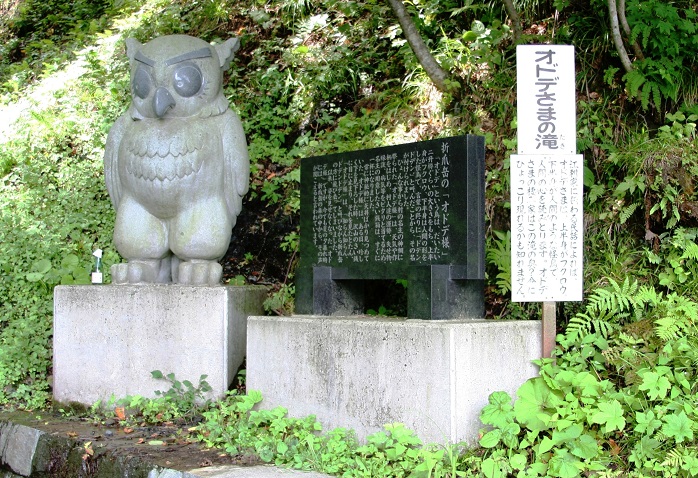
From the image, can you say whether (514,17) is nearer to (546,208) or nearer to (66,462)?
(546,208)

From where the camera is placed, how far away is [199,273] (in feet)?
18.8

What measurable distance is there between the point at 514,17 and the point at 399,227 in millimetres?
2934

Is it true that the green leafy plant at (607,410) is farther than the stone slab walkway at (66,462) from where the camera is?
No

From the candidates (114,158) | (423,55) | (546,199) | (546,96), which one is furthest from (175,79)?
(546,199)

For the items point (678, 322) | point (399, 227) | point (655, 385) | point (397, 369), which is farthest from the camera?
point (399, 227)

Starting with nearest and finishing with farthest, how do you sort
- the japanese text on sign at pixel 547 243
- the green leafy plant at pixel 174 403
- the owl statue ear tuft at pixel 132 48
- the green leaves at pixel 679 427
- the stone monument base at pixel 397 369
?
1. the green leaves at pixel 679 427
2. the stone monument base at pixel 397 369
3. the japanese text on sign at pixel 547 243
4. the green leafy plant at pixel 174 403
5. the owl statue ear tuft at pixel 132 48

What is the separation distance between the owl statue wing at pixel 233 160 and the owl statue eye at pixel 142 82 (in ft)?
1.95

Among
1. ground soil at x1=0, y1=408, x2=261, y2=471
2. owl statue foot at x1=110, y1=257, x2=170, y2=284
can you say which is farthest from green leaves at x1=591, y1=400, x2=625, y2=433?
owl statue foot at x1=110, y1=257, x2=170, y2=284

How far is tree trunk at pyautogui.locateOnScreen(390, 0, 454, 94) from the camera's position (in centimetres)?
720

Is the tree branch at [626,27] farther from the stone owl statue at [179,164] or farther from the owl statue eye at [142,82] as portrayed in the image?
the owl statue eye at [142,82]

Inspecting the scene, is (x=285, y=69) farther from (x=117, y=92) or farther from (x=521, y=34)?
(x=521, y=34)

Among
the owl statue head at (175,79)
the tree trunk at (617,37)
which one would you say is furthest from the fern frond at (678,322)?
the owl statue head at (175,79)

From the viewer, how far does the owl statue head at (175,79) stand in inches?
224

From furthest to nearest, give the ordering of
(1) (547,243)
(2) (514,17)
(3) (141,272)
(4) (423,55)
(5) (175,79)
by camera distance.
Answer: (4) (423,55) → (2) (514,17) → (3) (141,272) → (5) (175,79) → (1) (547,243)
